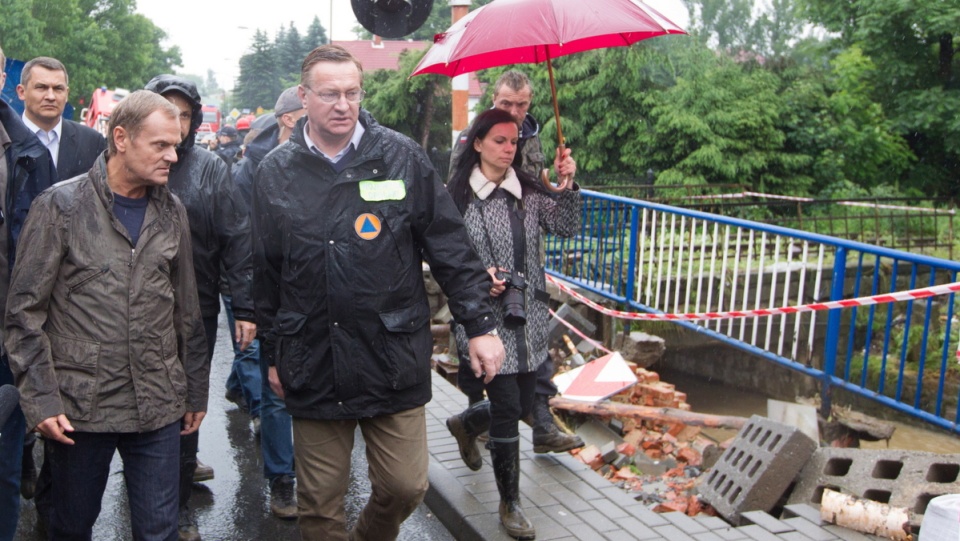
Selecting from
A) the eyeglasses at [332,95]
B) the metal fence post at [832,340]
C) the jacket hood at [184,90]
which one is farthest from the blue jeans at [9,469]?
the metal fence post at [832,340]

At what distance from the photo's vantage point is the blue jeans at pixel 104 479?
3.32 meters

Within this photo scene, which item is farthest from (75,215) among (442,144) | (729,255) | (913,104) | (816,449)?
(913,104)

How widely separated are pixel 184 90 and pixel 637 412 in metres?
3.82

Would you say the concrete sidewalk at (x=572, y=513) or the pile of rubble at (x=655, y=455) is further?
the pile of rubble at (x=655, y=455)

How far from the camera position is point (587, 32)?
432cm

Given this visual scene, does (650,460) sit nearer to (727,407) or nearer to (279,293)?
(279,293)

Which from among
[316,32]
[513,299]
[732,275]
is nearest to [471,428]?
[513,299]

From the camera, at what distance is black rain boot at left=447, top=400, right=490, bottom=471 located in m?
4.81

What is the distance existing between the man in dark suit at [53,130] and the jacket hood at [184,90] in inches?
26.7

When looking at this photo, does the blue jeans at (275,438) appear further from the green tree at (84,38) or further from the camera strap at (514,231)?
the green tree at (84,38)

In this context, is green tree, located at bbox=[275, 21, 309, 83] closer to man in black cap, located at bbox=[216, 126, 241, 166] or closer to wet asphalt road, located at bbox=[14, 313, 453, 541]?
man in black cap, located at bbox=[216, 126, 241, 166]

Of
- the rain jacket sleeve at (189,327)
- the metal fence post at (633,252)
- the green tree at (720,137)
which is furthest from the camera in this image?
the green tree at (720,137)

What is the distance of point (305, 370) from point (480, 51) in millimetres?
1764

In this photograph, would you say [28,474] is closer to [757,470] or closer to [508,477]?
[508,477]
